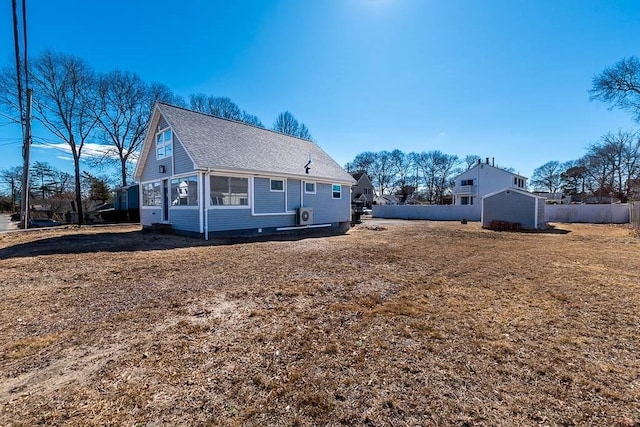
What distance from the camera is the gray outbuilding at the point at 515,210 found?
672 inches

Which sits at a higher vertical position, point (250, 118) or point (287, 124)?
point (250, 118)

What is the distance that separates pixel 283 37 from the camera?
12.0 metres

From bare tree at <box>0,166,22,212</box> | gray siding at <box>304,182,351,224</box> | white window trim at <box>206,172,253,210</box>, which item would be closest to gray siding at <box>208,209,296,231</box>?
white window trim at <box>206,172,253,210</box>

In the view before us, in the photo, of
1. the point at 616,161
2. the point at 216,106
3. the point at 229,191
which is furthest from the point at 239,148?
the point at 616,161

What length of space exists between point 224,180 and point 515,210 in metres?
17.3

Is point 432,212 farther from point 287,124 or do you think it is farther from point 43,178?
point 43,178

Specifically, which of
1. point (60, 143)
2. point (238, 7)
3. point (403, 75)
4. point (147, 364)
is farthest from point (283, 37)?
point (60, 143)

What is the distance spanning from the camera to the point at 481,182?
36438 millimetres

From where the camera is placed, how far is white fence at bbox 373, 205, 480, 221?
2652cm

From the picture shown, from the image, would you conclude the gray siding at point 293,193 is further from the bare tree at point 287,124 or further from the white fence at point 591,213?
the bare tree at point 287,124

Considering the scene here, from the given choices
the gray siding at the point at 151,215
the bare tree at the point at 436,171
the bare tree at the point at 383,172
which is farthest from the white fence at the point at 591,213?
the bare tree at the point at 383,172

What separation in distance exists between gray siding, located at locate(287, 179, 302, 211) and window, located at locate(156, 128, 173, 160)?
5.37m

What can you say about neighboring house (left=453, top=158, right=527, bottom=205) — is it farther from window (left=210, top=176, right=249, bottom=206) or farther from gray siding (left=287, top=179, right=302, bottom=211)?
window (left=210, top=176, right=249, bottom=206)

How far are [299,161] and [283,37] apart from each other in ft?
18.3
